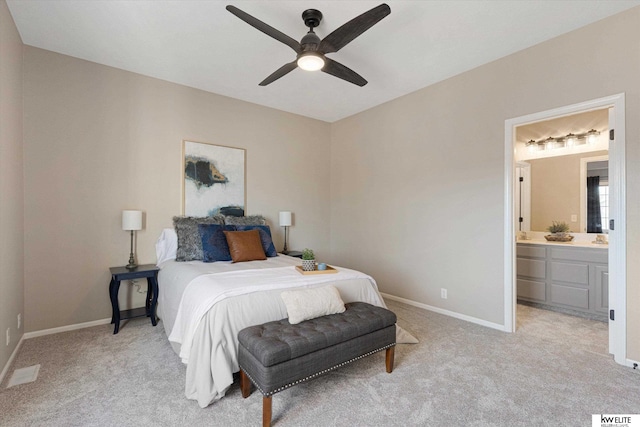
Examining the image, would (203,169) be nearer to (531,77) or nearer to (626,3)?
(531,77)

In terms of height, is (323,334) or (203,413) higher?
(323,334)

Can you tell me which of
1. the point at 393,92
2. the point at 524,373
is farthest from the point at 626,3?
the point at 524,373

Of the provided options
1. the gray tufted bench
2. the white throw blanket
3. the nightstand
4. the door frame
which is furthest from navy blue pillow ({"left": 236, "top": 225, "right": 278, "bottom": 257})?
the door frame

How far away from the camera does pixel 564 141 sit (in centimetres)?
452

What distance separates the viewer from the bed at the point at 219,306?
76.7 inches

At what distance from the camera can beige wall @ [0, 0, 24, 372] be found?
228cm

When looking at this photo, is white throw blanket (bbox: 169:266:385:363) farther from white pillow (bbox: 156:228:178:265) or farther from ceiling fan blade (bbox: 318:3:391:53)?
ceiling fan blade (bbox: 318:3:391:53)

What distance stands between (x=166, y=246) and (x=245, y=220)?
1041 mm

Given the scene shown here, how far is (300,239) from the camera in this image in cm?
507

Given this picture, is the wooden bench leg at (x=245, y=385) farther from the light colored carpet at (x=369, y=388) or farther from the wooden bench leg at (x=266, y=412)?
the wooden bench leg at (x=266, y=412)

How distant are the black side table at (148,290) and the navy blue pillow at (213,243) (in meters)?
0.56

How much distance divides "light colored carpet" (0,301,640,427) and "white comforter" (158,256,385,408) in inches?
8.9

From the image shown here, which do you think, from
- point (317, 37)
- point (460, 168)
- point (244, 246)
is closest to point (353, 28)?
A: point (317, 37)

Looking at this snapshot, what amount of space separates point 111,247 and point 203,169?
1416 mm
